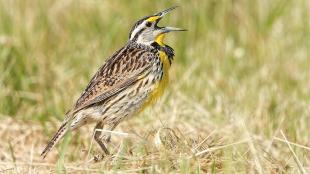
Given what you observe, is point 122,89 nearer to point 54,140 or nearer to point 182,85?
point 54,140

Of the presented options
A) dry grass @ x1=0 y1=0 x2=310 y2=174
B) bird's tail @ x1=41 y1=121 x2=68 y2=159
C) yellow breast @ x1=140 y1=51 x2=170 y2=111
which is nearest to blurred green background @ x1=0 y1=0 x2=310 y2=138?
dry grass @ x1=0 y1=0 x2=310 y2=174

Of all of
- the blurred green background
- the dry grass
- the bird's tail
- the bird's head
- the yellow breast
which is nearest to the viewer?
the dry grass

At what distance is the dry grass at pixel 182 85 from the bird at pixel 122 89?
0.18m

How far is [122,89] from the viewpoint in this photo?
20.5 feet

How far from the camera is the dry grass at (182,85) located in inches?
205

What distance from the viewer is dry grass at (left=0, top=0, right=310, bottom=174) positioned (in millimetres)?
5211

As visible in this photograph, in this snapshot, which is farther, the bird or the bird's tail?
the bird

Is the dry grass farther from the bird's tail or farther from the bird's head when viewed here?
the bird's head

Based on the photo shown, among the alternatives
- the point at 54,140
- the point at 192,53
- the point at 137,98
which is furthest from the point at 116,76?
the point at 192,53

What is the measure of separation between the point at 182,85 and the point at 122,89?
131 cm

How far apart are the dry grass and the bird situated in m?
0.18

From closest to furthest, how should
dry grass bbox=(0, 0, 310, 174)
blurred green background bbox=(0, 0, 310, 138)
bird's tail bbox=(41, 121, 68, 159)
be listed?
dry grass bbox=(0, 0, 310, 174) < bird's tail bbox=(41, 121, 68, 159) < blurred green background bbox=(0, 0, 310, 138)

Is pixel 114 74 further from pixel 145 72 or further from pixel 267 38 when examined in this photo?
pixel 267 38

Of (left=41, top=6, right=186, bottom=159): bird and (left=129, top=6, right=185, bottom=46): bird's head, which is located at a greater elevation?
(left=129, top=6, right=185, bottom=46): bird's head
